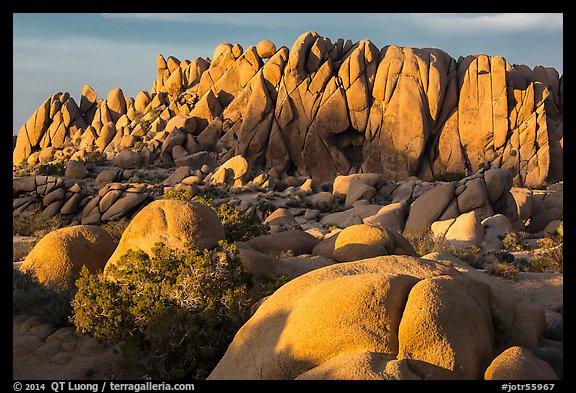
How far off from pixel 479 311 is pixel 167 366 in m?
5.01

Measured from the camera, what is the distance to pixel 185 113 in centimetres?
5819

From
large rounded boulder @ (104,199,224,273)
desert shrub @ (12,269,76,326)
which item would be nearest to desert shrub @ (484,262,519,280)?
large rounded boulder @ (104,199,224,273)

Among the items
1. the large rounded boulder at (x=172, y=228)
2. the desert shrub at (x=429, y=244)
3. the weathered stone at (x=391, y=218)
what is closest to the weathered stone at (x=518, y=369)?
the large rounded boulder at (x=172, y=228)

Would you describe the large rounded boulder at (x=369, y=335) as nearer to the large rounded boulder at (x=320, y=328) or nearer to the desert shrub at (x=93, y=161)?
the large rounded boulder at (x=320, y=328)

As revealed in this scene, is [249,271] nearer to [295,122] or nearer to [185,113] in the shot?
[295,122]

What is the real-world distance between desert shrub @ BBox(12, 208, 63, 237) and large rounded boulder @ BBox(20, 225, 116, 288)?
14711 mm

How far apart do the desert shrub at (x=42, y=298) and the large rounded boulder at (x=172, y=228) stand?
127 cm

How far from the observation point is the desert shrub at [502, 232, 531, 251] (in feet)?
75.5

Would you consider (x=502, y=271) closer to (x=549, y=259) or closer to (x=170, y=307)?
(x=549, y=259)

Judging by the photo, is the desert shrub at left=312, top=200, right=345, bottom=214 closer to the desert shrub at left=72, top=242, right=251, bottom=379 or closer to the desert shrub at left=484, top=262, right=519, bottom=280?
the desert shrub at left=484, top=262, right=519, bottom=280

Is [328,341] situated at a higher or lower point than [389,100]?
lower

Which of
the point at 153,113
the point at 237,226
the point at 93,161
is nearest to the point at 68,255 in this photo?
the point at 237,226

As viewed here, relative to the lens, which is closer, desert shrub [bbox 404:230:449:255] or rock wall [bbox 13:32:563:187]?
desert shrub [bbox 404:230:449:255]

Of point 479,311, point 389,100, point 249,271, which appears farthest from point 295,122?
point 479,311
